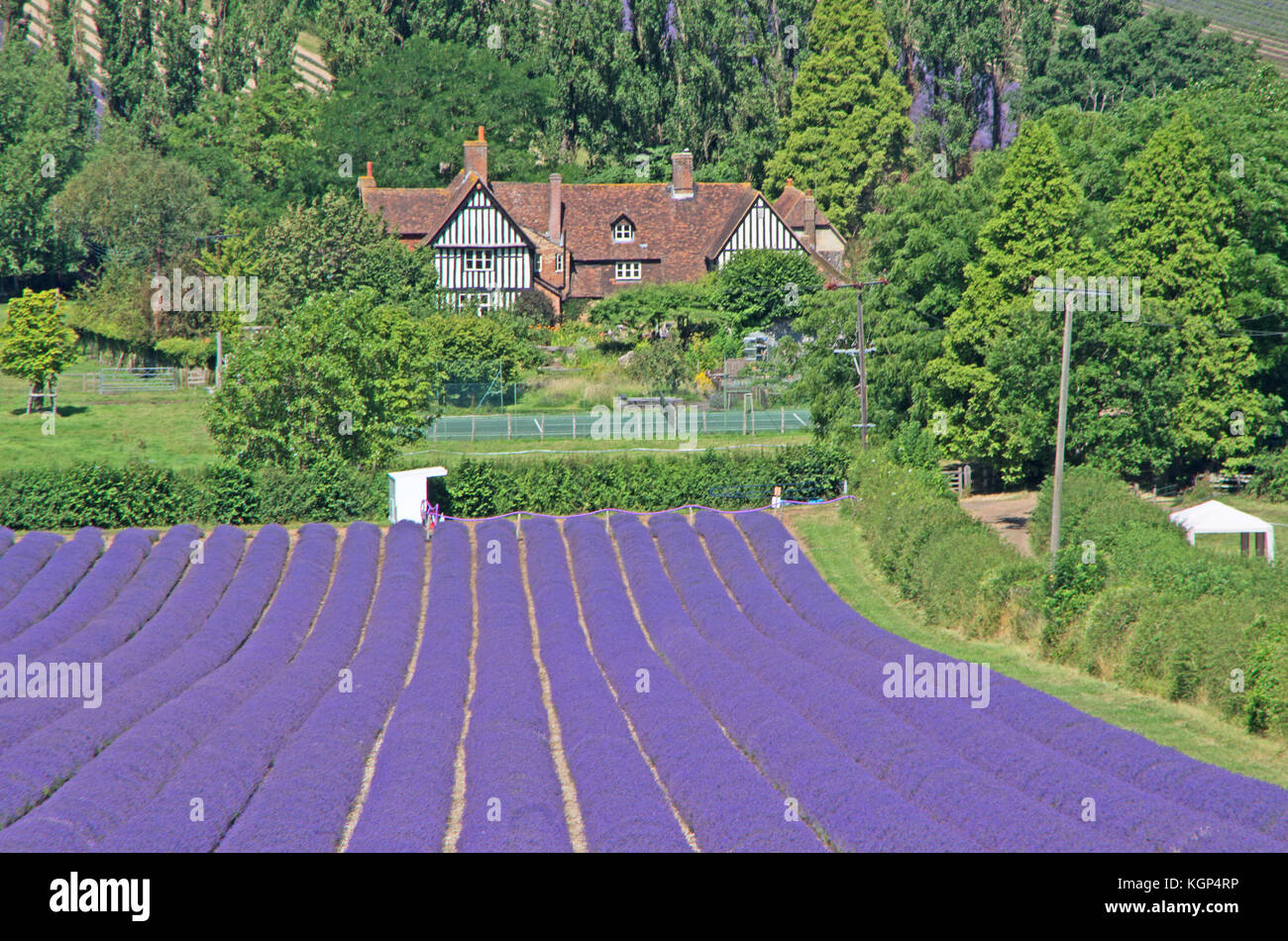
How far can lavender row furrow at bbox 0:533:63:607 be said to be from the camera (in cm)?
3197

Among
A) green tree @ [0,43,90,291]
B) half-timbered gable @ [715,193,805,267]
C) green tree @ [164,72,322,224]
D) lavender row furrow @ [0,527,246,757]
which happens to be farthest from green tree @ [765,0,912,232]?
lavender row furrow @ [0,527,246,757]

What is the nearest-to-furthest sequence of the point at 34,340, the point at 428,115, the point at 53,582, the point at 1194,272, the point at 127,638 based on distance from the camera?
the point at 127,638 → the point at 53,582 → the point at 1194,272 → the point at 34,340 → the point at 428,115

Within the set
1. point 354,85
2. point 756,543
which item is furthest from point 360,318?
point 354,85

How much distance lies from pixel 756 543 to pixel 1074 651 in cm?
1164

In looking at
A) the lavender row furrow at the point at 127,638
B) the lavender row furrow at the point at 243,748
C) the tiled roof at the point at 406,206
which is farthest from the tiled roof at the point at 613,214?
the lavender row furrow at the point at 243,748

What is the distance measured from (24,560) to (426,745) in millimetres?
19323

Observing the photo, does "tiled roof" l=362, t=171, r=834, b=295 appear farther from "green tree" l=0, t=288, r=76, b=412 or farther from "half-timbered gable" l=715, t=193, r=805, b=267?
"green tree" l=0, t=288, r=76, b=412

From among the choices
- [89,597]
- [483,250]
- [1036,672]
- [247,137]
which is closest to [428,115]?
[247,137]

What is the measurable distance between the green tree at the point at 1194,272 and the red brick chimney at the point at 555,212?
113ft

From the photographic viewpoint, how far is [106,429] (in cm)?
5209

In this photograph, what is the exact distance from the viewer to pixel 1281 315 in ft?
152

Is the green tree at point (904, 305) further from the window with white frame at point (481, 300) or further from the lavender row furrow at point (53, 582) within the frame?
the lavender row furrow at point (53, 582)

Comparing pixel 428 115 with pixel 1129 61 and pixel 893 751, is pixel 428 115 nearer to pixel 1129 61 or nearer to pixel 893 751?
pixel 1129 61

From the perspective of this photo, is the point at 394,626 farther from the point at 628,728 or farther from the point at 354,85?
the point at 354,85
